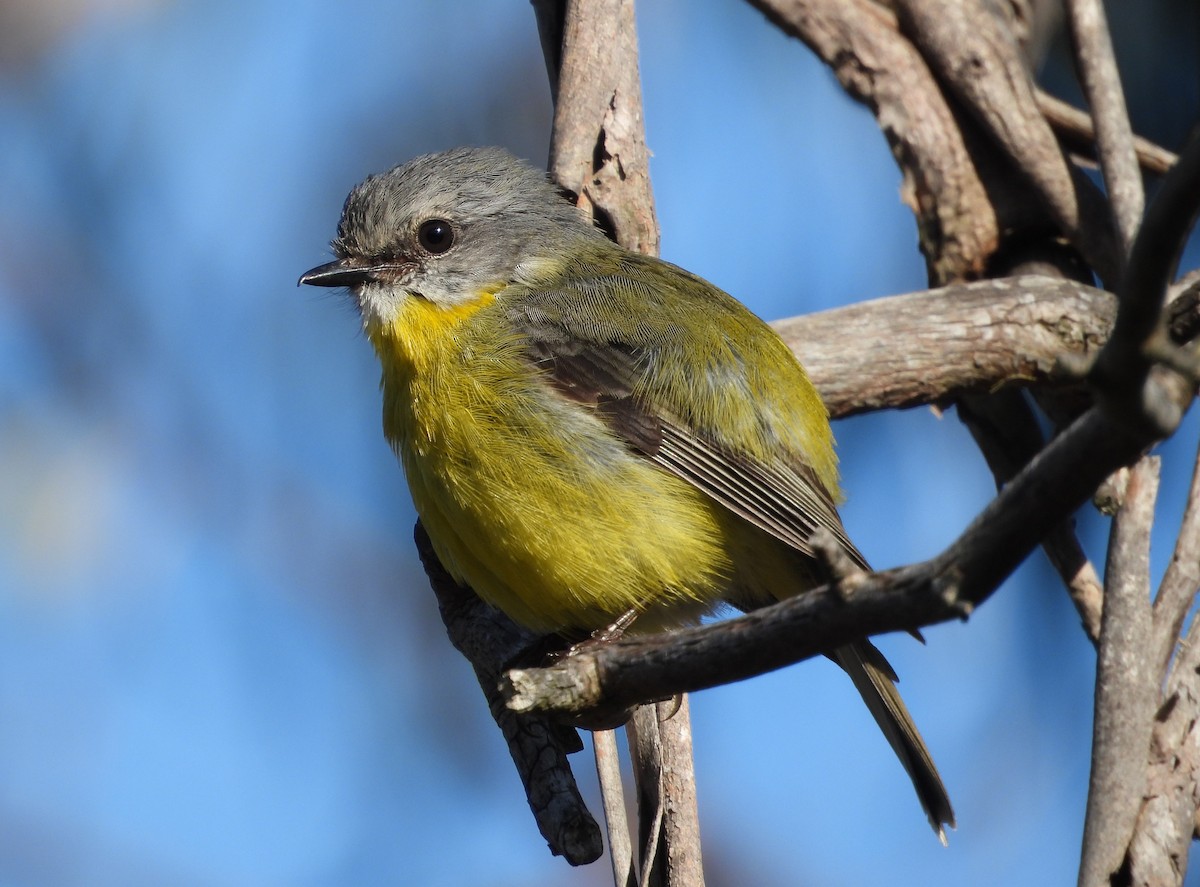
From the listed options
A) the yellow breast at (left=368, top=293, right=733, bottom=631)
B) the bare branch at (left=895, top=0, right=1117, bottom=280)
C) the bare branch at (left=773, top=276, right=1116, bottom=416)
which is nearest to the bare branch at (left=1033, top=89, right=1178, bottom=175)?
the bare branch at (left=895, top=0, right=1117, bottom=280)

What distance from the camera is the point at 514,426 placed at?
3.93 m

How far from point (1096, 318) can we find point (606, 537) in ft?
7.77

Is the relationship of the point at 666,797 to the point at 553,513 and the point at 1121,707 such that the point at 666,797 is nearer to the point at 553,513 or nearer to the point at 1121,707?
the point at 553,513

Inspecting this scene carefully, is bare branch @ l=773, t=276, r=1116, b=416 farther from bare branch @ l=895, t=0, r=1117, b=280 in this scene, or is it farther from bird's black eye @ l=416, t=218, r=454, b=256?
bird's black eye @ l=416, t=218, r=454, b=256

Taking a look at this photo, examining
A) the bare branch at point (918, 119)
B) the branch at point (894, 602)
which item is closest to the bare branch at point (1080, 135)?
the bare branch at point (918, 119)

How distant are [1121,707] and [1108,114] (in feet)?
8.14

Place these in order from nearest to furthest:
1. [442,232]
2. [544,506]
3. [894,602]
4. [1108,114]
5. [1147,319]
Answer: [1147,319] → [894,602] → [544,506] → [442,232] → [1108,114]

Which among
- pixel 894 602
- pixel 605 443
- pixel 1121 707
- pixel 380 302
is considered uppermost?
pixel 380 302

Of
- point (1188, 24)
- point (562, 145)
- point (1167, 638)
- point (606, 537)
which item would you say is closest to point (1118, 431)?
point (606, 537)

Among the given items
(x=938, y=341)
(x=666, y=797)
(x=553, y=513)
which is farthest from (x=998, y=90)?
(x=666, y=797)

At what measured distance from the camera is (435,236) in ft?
15.0

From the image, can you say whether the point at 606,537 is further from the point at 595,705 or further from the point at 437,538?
the point at 595,705

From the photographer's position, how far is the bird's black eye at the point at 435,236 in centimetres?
457

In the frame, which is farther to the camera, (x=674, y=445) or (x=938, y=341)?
(x=938, y=341)
